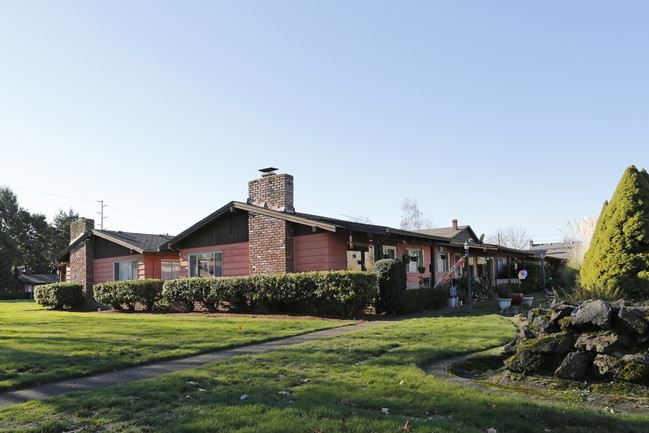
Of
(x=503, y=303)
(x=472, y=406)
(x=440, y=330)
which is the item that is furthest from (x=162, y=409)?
(x=503, y=303)

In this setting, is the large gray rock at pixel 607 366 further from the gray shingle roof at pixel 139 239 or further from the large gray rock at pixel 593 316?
the gray shingle roof at pixel 139 239

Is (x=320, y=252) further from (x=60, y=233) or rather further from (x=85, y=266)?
(x=60, y=233)

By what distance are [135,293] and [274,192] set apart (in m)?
7.93

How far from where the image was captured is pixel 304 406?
4637 millimetres

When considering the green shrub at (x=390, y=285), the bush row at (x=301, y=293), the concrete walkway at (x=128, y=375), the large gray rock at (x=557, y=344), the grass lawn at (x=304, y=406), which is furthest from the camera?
the green shrub at (x=390, y=285)

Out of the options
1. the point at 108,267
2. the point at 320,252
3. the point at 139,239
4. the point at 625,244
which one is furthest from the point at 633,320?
the point at 108,267

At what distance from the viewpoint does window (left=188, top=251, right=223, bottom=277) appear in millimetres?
20141

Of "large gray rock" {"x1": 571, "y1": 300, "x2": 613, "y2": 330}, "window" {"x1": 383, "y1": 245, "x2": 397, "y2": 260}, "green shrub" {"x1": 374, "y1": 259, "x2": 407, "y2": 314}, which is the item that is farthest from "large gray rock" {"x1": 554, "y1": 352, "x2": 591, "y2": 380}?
"window" {"x1": 383, "y1": 245, "x2": 397, "y2": 260}

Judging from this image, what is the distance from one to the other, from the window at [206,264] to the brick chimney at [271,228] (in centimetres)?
255

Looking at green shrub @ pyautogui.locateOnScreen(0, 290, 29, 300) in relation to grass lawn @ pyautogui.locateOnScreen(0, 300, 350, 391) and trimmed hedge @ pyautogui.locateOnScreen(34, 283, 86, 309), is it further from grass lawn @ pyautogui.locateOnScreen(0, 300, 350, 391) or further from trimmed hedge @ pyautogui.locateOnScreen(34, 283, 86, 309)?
grass lawn @ pyautogui.locateOnScreen(0, 300, 350, 391)

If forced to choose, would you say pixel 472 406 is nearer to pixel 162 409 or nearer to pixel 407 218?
pixel 162 409

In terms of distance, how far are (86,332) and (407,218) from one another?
53724 mm

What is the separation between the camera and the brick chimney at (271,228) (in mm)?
17156

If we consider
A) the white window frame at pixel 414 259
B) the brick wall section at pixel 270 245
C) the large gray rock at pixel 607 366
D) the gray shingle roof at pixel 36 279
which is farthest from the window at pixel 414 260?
the gray shingle roof at pixel 36 279
